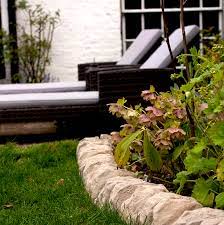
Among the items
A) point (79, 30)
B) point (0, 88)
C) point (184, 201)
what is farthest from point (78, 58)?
point (184, 201)

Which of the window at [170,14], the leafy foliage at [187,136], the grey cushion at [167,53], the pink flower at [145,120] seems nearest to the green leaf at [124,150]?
the leafy foliage at [187,136]

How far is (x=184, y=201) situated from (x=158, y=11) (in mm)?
6978

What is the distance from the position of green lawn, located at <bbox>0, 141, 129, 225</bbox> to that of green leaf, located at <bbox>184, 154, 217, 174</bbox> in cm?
45

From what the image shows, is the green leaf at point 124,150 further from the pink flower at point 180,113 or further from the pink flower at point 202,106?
the pink flower at point 202,106

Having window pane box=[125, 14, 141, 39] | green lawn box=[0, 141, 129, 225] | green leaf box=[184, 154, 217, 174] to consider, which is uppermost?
window pane box=[125, 14, 141, 39]

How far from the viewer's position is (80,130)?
238 inches

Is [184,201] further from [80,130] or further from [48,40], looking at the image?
[48,40]

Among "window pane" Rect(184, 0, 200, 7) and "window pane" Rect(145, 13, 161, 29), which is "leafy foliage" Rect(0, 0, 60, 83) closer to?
Result: "window pane" Rect(145, 13, 161, 29)

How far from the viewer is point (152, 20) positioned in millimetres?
9641

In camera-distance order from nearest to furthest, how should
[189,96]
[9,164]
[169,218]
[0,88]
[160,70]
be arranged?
[169,218] → [189,96] → [9,164] → [160,70] → [0,88]

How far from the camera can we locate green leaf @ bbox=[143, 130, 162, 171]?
356cm

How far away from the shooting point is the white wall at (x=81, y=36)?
953 centimetres

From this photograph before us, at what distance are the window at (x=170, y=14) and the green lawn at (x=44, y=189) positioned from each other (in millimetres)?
4315

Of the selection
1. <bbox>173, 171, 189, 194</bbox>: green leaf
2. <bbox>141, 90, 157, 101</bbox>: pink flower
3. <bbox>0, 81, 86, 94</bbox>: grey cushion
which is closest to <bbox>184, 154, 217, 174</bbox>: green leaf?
<bbox>173, 171, 189, 194</bbox>: green leaf
